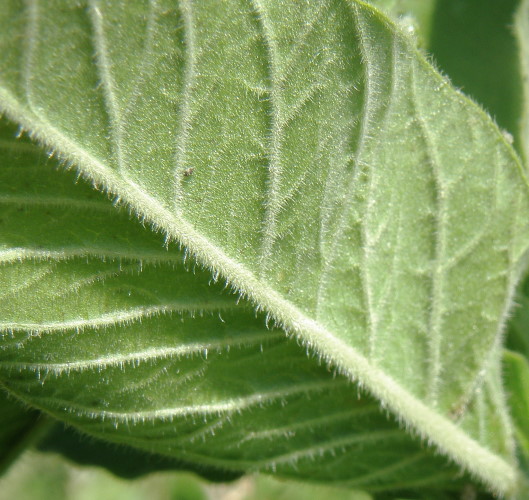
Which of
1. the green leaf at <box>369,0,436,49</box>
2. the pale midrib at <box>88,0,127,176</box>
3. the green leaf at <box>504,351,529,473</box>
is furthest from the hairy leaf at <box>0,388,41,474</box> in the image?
the green leaf at <box>369,0,436,49</box>

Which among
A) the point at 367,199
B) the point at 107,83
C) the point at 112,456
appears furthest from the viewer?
the point at 112,456

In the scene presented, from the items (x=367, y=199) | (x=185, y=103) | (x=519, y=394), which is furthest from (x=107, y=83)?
(x=519, y=394)

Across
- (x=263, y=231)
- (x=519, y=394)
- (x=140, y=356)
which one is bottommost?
(x=140, y=356)

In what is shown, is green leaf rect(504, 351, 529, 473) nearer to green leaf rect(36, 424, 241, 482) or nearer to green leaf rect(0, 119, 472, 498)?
green leaf rect(0, 119, 472, 498)

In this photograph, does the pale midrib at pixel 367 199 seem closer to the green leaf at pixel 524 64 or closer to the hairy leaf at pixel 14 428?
the green leaf at pixel 524 64

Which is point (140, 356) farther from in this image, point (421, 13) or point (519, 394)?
point (421, 13)

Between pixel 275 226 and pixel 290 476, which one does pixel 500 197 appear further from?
pixel 290 476

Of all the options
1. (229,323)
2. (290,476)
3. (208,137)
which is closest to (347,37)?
(208,137)
